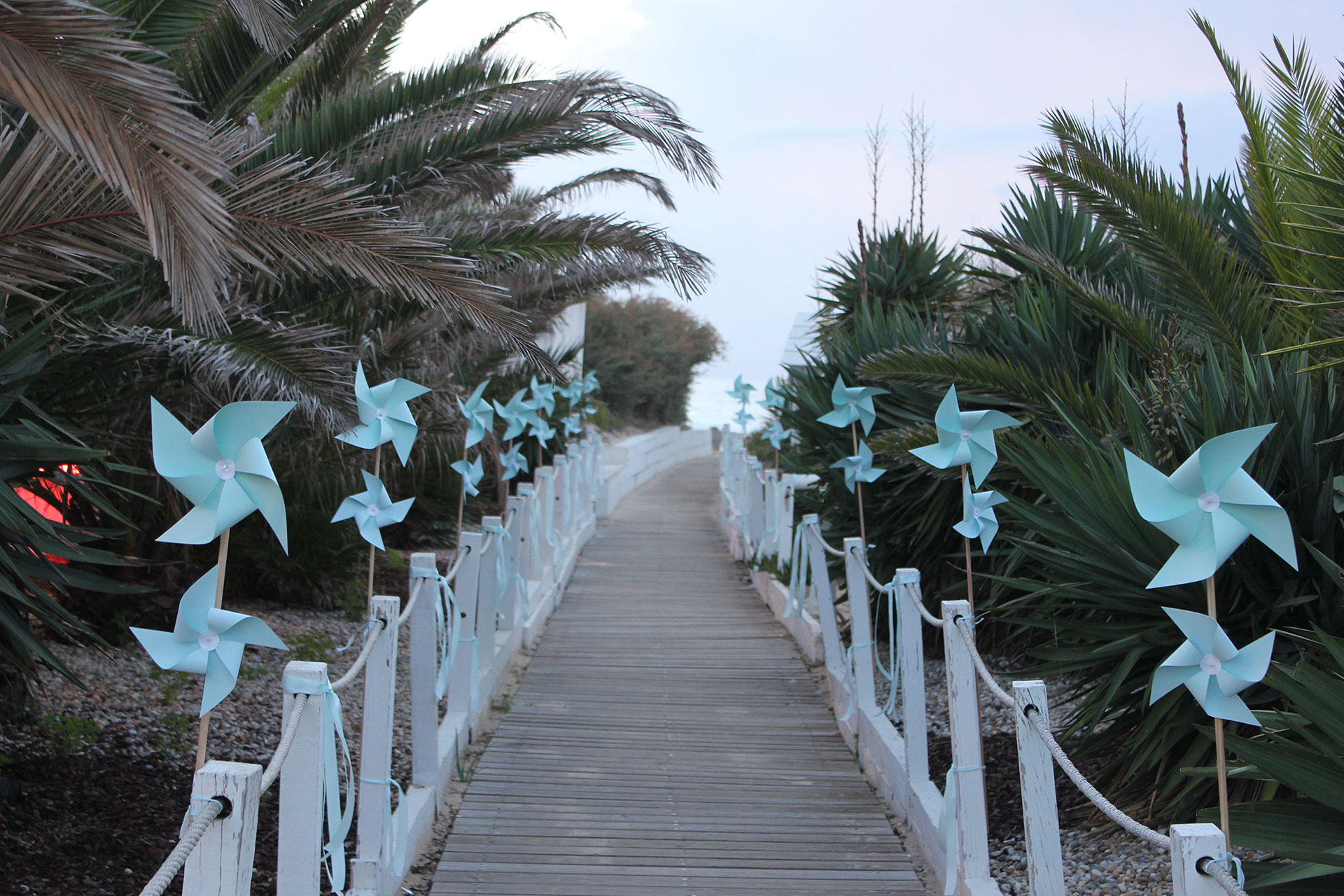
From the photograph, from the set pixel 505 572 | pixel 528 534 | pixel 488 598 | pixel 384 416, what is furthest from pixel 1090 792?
pixel 528 534

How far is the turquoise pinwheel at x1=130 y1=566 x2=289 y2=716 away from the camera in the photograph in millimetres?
2643

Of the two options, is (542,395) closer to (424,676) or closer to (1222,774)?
(424,676)

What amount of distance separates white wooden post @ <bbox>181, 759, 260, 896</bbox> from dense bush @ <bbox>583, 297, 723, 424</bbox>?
102ft

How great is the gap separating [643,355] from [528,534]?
2774 centimetres

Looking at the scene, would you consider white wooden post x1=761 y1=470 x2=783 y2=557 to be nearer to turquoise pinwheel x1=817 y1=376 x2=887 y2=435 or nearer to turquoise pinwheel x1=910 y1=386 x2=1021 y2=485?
turquoise pinwheel x1=817 y1=376 x2=887 y2=435

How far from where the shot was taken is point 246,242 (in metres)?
4.80

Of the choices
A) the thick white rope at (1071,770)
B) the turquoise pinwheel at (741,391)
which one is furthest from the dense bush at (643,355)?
the thick white rope at (1071,770)

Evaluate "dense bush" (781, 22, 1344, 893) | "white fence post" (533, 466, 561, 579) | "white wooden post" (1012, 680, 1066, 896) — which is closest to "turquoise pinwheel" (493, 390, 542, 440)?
"white fence post" (533, 466, 561, 579)

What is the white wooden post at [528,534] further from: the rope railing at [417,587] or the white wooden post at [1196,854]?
the white wooden post at [1196,854]

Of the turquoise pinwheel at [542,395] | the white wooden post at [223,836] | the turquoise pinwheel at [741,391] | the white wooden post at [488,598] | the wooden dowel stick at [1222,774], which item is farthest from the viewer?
the turquoise pinwheel at [741,391]

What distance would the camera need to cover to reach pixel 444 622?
5172mm

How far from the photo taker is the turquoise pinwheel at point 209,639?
2643 millimetres

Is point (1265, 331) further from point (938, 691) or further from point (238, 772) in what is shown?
point (238, 772)

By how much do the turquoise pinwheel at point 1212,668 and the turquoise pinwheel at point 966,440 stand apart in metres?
1.84
